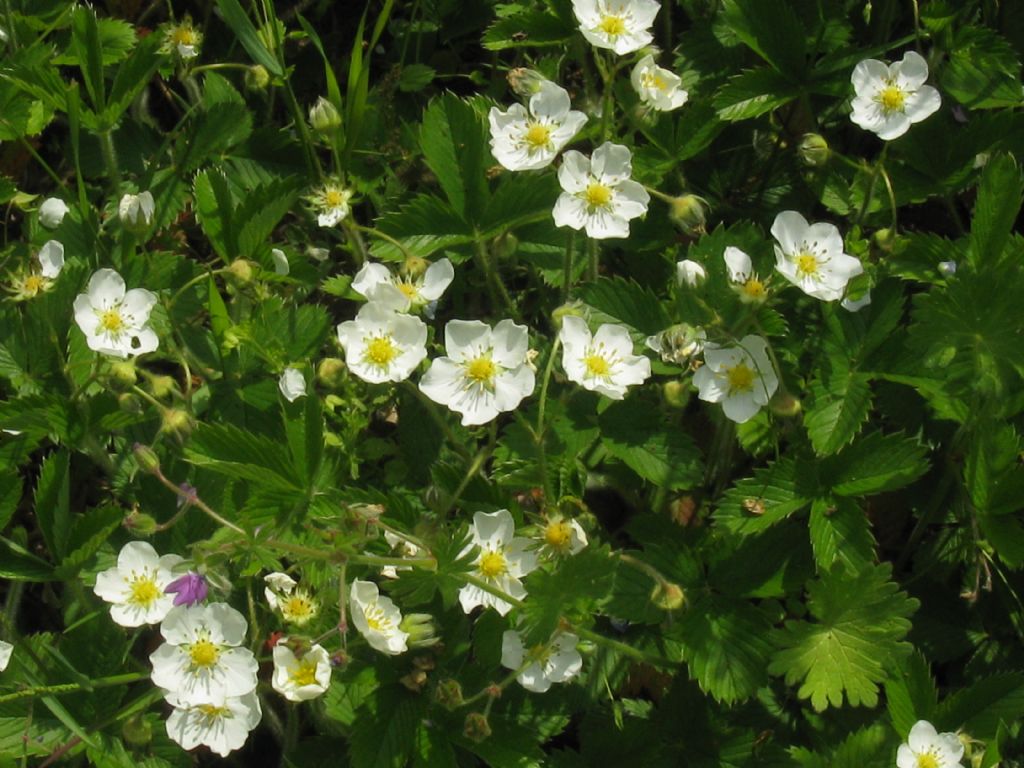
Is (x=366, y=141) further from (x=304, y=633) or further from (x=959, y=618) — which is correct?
(x=959, y=618)

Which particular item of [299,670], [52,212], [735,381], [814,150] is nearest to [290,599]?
[299,670]

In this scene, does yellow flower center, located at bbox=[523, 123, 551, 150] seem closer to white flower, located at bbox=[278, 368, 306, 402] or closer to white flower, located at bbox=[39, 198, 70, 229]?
white flower, located at bbox=[278, 368, 306, 402]

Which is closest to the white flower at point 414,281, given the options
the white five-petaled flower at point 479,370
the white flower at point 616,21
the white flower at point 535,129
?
the white five-petaled flower at point 479,370

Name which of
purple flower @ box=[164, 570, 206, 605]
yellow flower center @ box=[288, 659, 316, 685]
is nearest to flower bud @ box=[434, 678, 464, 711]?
yellow flower center @ box=[288, 659, 316, 685]

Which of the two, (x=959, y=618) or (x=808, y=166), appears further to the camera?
(x=808, y=166)

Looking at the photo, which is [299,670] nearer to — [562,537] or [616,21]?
[562,537]

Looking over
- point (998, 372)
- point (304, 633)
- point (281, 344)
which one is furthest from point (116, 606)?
point (998, 372)

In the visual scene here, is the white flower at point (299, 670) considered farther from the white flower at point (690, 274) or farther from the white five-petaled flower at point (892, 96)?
the white five-petaled flower at point (892, 96)

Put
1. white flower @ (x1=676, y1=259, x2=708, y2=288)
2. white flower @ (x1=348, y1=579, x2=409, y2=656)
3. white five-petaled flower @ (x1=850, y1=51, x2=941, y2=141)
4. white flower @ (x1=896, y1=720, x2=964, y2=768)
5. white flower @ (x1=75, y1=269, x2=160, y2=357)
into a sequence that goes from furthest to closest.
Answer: white five-petaled flower @ (x1=850, y1=51, x2=941, y2=141), white flower @ (x1=75, y1=269, x2=160, y2=357), white flower @ (x1=676, y1=259, x2=708, y2=288), white flower @ (x1=896, y1=720, x2=964, y2=768), white flower @ (x1=348, y1=579, x2=409, y2=656)
